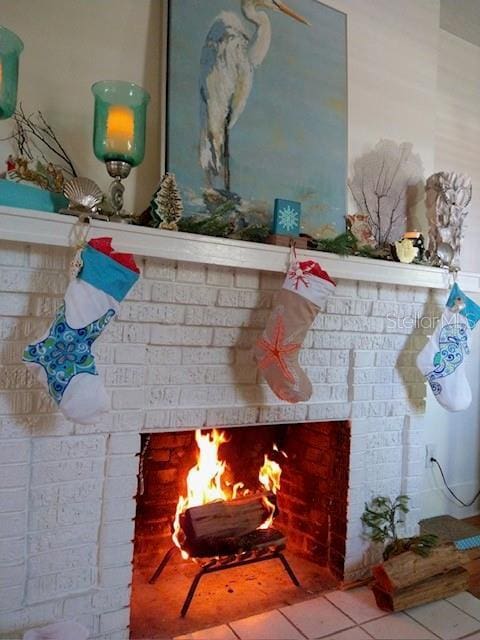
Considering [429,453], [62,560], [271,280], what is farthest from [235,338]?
[429,453]

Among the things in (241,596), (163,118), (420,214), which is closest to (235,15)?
(163,118)

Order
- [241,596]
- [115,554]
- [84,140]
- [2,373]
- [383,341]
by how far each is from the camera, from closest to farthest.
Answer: [2,373], [115,554], [84,140], [241,596], [383,341]

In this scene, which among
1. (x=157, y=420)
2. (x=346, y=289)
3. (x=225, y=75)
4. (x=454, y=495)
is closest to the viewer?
(x=157, y=420)

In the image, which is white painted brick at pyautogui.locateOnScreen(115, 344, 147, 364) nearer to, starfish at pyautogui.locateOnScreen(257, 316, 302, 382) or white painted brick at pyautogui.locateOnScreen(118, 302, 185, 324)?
white painted brick at pyautogui.locateOnScreen(118, 302, 185, 324)

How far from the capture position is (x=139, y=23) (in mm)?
1787

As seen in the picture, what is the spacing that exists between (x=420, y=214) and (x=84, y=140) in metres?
1.55

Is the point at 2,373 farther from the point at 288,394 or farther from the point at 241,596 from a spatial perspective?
the point at 241,596

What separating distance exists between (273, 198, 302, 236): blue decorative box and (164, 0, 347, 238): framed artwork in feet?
0.45

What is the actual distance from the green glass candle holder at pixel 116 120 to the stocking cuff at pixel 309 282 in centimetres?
64

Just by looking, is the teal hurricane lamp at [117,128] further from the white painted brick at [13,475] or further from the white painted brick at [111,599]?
the white painted brick at [111,599]

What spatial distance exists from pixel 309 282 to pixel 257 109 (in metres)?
0.75

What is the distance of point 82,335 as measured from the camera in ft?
4.43

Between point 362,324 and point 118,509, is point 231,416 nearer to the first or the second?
A: point 118,509

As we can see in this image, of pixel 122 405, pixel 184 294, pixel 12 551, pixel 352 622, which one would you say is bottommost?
pixel 352 622
